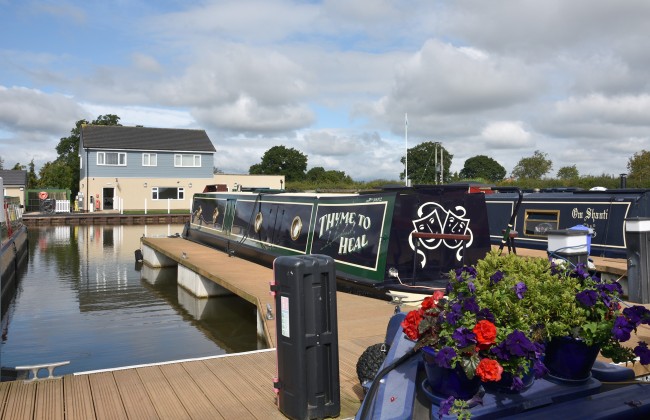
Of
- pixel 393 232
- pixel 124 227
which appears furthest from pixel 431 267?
pixel 124 227

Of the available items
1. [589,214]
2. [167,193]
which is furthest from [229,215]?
[167,193]

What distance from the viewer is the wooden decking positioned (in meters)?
4.54

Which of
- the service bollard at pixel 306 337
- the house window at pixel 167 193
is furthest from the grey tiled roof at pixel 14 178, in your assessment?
the service bollard at pixel 306 337

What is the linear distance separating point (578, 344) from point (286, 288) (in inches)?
83.2

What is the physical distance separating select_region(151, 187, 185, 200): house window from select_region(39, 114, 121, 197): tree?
16.5 m

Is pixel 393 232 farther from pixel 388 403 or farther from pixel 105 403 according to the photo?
pixel 388 403

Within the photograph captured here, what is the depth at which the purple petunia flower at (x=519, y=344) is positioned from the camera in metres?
2.63

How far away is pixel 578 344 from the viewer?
115 inches

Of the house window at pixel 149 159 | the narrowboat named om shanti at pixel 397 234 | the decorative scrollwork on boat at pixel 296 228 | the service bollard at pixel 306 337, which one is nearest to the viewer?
the service bollard at pixel 306 337

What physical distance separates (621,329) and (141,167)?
4442cm

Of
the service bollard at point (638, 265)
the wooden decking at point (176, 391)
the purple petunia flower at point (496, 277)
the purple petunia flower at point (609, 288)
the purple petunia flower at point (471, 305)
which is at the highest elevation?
the purple petunia flower at point (496, 277)

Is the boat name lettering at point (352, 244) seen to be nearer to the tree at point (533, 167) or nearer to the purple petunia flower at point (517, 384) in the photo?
the purple petunia flower at point (517, 384)

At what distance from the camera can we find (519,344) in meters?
2.65

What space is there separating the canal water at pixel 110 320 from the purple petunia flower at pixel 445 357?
6.53 meters
